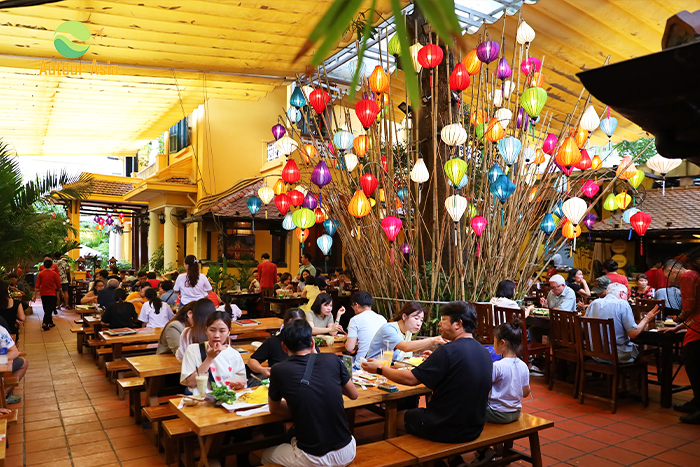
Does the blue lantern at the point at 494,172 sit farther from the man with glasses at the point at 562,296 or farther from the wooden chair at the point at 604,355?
the man with glasses at the point at 562,296

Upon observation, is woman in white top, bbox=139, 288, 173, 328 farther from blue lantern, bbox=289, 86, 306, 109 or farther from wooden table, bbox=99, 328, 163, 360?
blue lantern, bbox=289, 86, 306, 109

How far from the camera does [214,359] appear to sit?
3766 millimetres

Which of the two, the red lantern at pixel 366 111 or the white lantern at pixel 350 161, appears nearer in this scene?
the red lantern at pixel 366 111

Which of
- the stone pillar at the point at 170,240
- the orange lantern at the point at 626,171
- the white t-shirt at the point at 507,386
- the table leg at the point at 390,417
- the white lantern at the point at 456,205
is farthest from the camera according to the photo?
the stone pillar at the point at 170,240

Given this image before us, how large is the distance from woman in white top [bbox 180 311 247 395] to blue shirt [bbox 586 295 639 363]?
3.85 metres

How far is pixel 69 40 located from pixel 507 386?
6.88 meters

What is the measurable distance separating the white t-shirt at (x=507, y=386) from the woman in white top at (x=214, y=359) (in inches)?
66.8

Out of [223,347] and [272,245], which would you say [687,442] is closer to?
[223,347]

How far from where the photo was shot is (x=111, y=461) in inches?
161

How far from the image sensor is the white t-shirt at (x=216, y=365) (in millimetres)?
3754

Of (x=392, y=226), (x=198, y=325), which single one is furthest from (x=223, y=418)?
(x=392, y=226)

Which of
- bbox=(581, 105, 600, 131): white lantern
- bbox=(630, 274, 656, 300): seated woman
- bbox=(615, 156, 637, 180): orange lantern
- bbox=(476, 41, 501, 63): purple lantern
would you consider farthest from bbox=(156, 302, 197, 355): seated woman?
bbox=(630, 274, 656, 300): seated woman

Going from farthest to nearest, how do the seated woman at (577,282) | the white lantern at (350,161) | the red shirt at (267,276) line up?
the red shirt at (267,276), the seated woman at (577,282), the white lantern at (350,161)

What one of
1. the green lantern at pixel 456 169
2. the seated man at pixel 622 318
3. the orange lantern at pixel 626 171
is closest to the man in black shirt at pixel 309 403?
the green lantern at pixel 456 169
